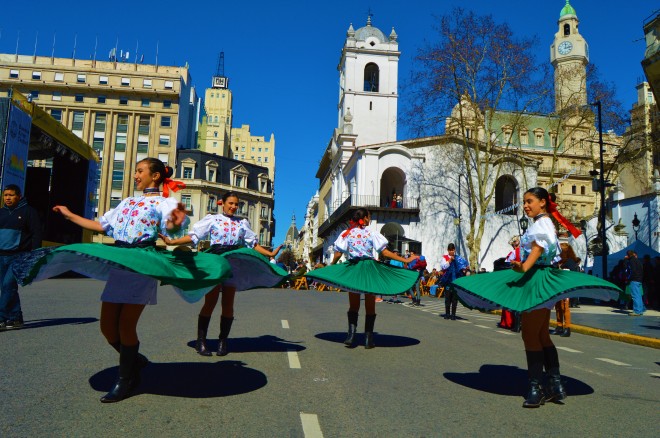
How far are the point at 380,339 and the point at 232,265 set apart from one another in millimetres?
3508

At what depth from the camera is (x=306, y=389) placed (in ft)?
16.6

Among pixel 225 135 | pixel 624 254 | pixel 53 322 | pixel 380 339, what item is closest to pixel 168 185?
pixel 380 339

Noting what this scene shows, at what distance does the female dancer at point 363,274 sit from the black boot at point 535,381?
3.00 metres

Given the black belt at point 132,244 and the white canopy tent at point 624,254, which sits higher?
the white canopy tent at point 624,254

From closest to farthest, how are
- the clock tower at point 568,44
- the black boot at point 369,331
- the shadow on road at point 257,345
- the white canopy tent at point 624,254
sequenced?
the shadow on road at point 257,345
the black boot at point 369,331
the white canopy tent at point 624,254
the clock tower at point 568,44

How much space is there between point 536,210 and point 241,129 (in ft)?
551

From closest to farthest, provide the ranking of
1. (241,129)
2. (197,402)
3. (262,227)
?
(197,402) < (262,227) < (241,129)

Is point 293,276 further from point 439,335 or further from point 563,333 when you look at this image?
point 563,333

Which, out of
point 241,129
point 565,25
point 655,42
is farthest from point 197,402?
point 241,129

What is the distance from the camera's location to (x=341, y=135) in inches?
2256

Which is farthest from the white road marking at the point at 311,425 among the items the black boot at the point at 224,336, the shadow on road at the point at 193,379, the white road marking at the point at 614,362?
the white road marking at the point at 614,362

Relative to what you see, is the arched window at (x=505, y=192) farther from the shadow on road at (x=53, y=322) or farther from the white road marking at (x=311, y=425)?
the white road marking at (x=311, y=425)

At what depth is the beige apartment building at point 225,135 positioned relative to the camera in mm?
128475

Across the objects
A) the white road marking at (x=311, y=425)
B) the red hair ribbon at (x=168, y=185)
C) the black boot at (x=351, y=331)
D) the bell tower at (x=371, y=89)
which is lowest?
the white road marking at (x=311, y=425)
